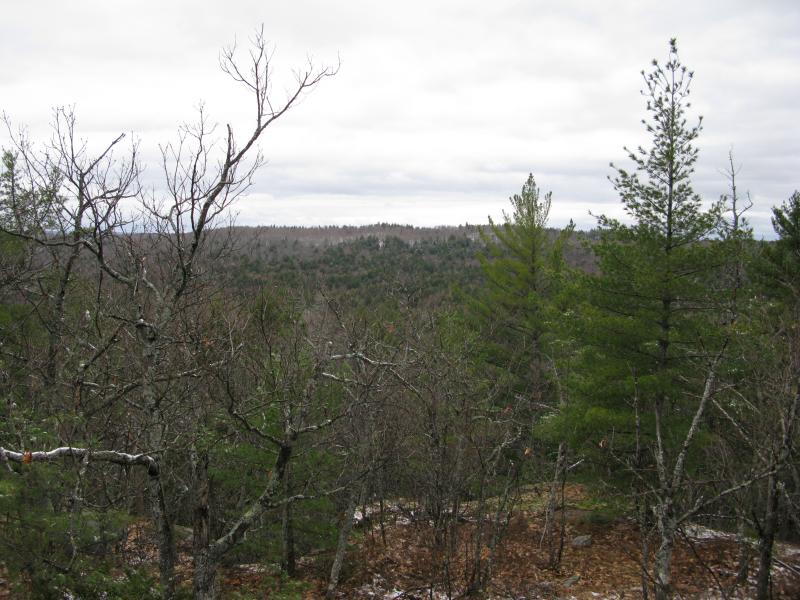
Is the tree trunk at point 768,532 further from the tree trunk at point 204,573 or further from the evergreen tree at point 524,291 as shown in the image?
the evergreen tree at point 524,291

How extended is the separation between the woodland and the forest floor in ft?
0.26

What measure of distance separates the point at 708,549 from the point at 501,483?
Answer: 5066 millimetres

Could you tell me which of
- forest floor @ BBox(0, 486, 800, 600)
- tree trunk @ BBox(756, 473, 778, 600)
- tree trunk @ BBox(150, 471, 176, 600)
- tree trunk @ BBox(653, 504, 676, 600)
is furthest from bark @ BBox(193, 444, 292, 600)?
tree trunk @ BBox(756, 473, 778, 600)

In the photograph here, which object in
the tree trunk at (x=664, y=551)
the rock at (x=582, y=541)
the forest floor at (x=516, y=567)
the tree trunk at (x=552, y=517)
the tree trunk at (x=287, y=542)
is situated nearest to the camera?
the tree trunk at (x=664, y=551)

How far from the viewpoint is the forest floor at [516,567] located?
33.3ft

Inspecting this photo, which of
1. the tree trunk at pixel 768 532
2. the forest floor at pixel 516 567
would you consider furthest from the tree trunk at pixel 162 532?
the tree trunk at pixel 768 532

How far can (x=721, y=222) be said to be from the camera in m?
10.2

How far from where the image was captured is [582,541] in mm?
13570

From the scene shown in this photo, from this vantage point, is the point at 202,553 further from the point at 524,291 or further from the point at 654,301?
the point at 524,291

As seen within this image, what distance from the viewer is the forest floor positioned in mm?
10140

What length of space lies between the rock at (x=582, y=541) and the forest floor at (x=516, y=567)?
0.09 feet

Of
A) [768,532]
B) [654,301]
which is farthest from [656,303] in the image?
[768,532]

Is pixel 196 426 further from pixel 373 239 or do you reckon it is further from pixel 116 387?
pixel 373 239

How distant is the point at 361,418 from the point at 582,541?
6724mm
